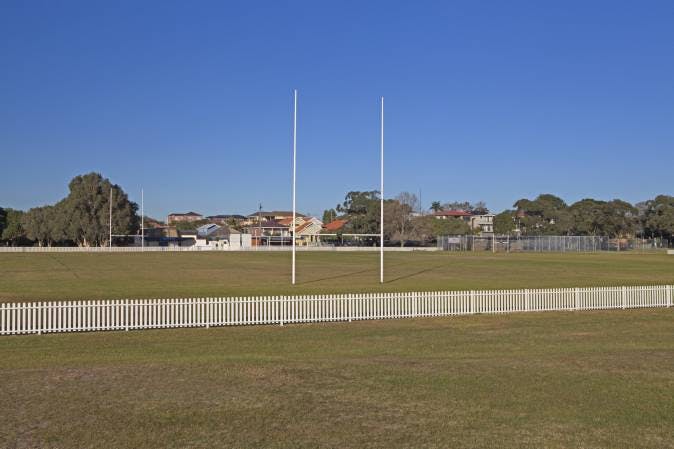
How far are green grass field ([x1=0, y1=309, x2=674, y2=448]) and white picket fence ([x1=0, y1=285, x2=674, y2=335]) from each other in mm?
1822

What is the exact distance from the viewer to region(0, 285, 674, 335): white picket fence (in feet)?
73.2

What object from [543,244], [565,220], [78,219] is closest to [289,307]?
[543,244]

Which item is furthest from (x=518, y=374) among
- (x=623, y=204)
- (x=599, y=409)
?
(x=623, y=204)

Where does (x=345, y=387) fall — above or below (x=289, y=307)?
below

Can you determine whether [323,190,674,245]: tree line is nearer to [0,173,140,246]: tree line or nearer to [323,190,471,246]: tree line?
[323,190,471,246]: tree line

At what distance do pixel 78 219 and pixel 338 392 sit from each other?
13637 cm

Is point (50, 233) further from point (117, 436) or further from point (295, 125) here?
point (117, 436)

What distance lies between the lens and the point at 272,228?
198250 millimetres

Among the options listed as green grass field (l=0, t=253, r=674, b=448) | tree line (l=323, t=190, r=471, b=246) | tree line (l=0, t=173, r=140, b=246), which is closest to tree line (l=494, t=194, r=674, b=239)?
tree line (l=323, t=190, r=471, b=246)

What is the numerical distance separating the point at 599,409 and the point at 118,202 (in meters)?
142

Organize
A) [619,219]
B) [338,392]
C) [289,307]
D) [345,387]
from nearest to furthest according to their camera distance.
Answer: [338,392]
[345,387]
[289,307]
[619,219]

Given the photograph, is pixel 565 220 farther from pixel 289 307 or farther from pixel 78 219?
pixel 289 307

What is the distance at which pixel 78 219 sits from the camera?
455ft

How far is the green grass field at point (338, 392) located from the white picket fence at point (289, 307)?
1.82m
